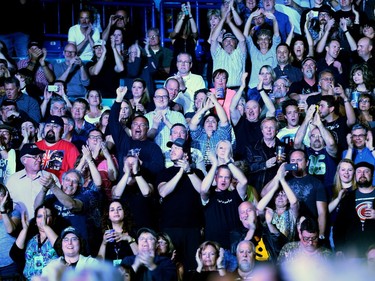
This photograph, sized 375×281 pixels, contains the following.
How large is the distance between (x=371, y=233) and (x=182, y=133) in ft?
8.50

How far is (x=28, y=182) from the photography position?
8.84m

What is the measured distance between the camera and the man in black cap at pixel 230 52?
467 inches

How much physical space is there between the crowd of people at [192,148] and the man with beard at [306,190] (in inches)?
0.7

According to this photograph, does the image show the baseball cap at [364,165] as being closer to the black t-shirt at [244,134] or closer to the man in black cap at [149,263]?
the black t-shirt at [244,134]

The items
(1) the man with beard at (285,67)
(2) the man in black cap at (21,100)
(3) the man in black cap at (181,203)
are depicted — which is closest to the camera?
(3) the man in black cap at (181,203)

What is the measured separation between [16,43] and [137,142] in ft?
14.3

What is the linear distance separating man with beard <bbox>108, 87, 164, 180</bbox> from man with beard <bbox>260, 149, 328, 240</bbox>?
55.7 inches

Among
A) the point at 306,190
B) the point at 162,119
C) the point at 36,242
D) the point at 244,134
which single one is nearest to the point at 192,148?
the point at 162,119

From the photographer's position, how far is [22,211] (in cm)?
861

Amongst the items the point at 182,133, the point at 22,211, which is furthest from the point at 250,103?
the point at 22,211

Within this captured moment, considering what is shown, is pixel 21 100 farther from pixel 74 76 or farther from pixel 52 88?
pixel 74 76

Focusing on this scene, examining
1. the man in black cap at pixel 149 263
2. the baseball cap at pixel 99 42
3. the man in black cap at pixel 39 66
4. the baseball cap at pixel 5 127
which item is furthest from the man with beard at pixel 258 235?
the baseball cap at pixel 99 42

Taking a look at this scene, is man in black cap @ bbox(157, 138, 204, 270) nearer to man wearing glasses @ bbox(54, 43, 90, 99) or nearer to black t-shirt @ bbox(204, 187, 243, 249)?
black t-shirt @ bbox(204, 187, 243, 249)

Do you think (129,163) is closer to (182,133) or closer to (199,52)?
(182,133)
